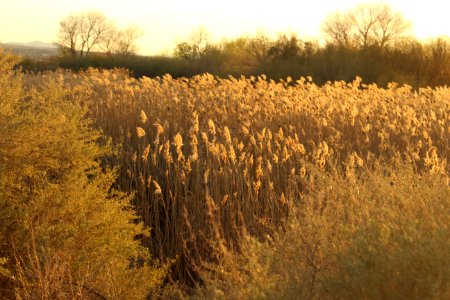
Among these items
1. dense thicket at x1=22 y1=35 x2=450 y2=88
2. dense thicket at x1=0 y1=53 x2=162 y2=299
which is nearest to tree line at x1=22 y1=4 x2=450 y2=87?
dense thicket at x1=22 y1=35 x2=450 y2=88

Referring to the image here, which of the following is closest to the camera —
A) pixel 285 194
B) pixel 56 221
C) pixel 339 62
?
pixel 56 221

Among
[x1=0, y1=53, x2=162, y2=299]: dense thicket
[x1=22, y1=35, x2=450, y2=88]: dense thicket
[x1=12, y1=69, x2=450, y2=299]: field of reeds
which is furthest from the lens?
[x1=22, y1=35, x2=450, y2=88]: dense thicket

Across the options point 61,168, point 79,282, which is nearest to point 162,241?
point 61,168

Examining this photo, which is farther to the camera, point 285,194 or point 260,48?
point 260,48

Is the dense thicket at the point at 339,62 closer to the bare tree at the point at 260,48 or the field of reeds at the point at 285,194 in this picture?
the bare tree at the point at 260,48

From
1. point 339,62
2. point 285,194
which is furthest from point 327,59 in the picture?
point 285,194

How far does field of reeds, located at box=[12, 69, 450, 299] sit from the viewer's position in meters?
2.97

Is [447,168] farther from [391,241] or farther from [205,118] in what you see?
[391,241]

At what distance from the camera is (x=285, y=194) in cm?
618

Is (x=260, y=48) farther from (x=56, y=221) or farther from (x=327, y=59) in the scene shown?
(x=56, y=221)

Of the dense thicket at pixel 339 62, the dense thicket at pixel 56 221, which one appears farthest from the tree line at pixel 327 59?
the dense thicket at pixel 56 221

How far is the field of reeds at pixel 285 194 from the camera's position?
117 inches

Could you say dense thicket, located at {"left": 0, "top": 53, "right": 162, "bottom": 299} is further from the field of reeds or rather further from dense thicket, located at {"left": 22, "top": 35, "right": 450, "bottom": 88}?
dense thicket, located at {"left": 22, "top": 35, "right": 450, "bottom": 88}

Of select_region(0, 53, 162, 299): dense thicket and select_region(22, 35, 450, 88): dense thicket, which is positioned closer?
select_region(0, 53, 162, 299): dense thicket
